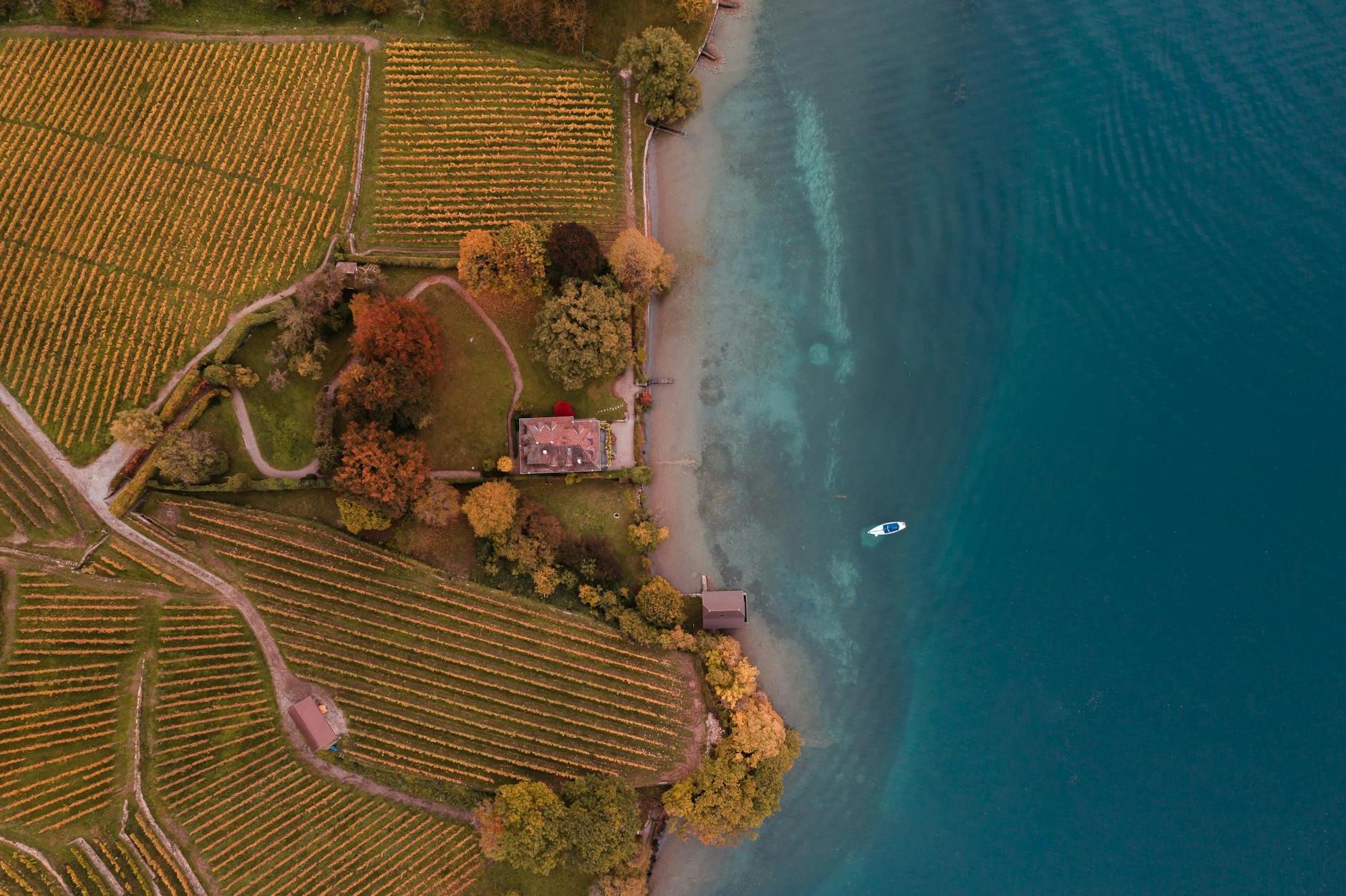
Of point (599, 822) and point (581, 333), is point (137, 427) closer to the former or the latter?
point (581, 333)

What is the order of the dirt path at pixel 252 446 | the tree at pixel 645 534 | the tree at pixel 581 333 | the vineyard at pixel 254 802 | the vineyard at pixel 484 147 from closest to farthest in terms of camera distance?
the vineyard at pixel 254 802 → the tree at pixel 581 333 → the dirt path at pixel 252 446 → the tree at pixel 645 534 → the vineyard at pixel 484 147

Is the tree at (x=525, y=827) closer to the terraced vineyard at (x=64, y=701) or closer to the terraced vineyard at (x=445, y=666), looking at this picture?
the terraced vineyard at (x=445, y=666)

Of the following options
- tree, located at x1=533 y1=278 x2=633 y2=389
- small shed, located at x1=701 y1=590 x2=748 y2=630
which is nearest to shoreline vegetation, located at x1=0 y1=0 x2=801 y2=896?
tree, located at x1=533 y1=278 x2=633 y2=389

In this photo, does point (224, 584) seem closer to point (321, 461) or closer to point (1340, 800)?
point (321, 461)

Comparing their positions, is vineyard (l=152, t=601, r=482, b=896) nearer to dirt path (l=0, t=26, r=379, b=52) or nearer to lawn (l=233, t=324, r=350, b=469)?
lawn (l=233, t=324, r=350, b=469)

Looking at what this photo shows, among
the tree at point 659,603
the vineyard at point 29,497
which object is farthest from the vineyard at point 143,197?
the tree at point 659,603

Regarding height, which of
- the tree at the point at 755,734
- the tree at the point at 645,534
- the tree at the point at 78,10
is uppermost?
the tree at the point at 78,10

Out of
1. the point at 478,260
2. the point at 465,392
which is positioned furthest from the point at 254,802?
the point at 478,260
